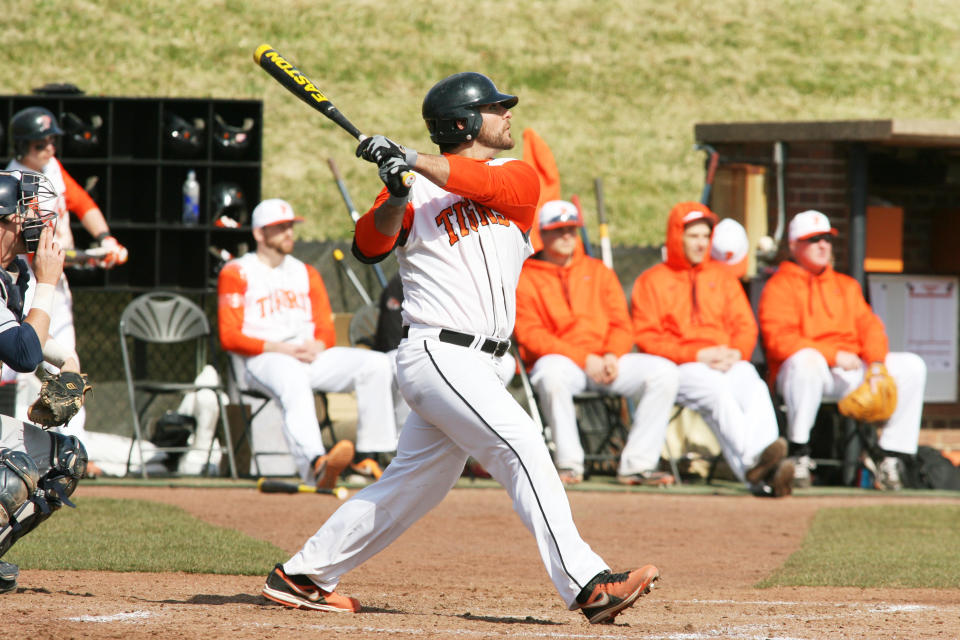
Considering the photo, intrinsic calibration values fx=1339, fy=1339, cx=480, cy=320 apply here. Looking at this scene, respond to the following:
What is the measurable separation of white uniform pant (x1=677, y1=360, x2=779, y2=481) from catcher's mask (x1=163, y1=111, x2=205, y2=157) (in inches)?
171

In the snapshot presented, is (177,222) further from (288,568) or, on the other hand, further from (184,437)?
(288,568)

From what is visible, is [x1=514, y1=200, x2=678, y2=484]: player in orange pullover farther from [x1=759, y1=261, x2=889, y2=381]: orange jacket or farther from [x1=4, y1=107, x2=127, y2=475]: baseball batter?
[x1=4, y1=107, x2=127, y2=475]: baseball batter

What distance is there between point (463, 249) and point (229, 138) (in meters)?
6.62

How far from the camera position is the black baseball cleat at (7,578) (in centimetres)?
497

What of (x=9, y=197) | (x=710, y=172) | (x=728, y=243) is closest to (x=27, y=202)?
(x=9, y=197)

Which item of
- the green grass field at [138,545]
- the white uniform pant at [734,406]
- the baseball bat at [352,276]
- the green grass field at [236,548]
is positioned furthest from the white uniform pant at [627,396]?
the green grass field at [138,545]

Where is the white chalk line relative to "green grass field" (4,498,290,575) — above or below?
above

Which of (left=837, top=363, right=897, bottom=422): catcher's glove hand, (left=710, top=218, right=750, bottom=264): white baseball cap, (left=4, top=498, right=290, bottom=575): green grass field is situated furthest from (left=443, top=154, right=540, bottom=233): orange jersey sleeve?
(left=710, top=218, right=750, bottom=264): white baseball cap

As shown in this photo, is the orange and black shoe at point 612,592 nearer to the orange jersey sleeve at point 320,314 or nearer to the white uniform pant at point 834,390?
the orange jersey sleeve at point 320,314

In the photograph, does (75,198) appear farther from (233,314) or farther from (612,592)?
(612,592)

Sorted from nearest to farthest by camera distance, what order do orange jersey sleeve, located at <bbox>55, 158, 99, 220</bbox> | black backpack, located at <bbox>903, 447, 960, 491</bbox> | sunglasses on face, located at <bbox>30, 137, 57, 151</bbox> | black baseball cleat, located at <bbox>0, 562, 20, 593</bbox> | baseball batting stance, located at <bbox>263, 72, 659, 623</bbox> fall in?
1. baseball batting stance, located at <bbox>263, 72, 659, 623</bbox>
2. black baseball cleat, located at <bbox>0, 562, 20, 593</bbox>
3. sunglasses on face, located at <bbox>30, 137, 57, 151</bbox>
4. orange jersey sleeve, located at <bbox>55, 158, 99, 220</bbox>
5. black backpack, located at <bbox>903, 447, 960, 491</bbox>

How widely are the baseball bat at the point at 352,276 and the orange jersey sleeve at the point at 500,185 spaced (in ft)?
22.6

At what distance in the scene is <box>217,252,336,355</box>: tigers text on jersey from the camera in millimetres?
9305

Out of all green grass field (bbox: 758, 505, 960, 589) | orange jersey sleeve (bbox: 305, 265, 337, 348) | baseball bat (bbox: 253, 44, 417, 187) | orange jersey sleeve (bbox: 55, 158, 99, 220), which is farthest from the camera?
orange jersey sleeve (bbox: 305, 265, 337, 348)
